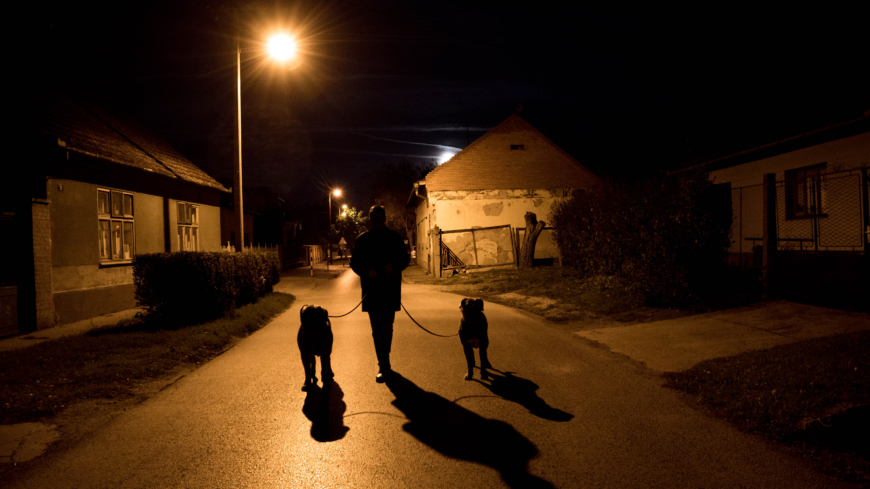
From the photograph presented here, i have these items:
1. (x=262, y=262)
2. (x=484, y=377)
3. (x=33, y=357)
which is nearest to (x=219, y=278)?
(x=33, y=357)

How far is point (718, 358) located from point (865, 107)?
8.88 meters

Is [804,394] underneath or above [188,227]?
underneath

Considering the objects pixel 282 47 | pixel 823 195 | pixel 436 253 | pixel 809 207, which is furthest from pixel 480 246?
pixel 823 195

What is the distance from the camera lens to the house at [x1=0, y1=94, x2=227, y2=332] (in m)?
10.3

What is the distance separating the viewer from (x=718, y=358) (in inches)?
259

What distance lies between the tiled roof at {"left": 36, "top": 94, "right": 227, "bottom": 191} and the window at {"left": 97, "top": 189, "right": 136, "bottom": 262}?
1.06 metres

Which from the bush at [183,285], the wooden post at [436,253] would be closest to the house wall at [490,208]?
the wooden post at [436,253]

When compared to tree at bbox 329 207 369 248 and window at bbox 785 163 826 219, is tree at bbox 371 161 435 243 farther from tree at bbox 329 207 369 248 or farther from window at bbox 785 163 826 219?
window at bbox 785 163 826 219

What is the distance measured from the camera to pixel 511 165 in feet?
96.8

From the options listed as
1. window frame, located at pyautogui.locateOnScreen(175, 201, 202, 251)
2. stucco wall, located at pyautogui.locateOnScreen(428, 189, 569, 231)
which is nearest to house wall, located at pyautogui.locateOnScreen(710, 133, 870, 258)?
stucco wall, located at pyautogui.locateOnScreen(428, 189, 569, 231)

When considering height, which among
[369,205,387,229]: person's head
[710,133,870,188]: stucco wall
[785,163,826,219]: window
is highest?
[710,133,870,188]: stucco wall

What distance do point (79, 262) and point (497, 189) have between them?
20.7 m

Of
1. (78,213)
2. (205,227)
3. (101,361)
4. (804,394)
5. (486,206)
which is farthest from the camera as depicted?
(486,206)

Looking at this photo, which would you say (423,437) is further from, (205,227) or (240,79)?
(205,227)
